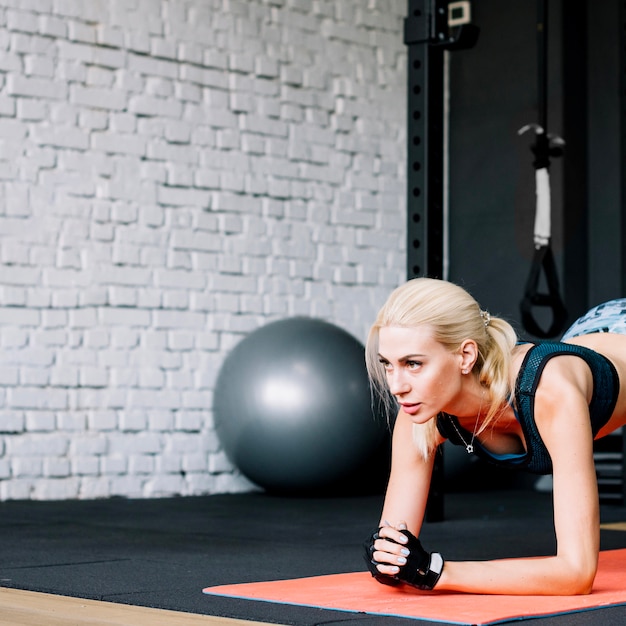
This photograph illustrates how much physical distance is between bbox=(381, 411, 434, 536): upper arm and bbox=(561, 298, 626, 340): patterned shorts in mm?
502

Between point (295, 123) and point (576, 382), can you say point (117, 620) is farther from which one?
point (295, 123)

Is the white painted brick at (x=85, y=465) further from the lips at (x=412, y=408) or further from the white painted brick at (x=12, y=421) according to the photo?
the lips at (x=412, y=408)

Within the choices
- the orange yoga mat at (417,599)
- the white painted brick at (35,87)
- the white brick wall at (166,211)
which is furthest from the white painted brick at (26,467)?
the orange yoga mat at (417,599)

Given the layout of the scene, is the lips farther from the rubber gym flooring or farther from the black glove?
the rubber gym flooring

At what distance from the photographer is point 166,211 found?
497 centimetres

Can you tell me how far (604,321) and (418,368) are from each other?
700mm

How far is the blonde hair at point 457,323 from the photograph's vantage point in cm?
194

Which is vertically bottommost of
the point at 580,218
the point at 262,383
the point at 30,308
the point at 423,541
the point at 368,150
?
the point at 423,541

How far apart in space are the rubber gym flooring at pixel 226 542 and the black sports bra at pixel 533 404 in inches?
12.2

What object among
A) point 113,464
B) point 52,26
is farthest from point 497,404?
point 52,26

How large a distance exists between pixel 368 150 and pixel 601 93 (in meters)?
1.17

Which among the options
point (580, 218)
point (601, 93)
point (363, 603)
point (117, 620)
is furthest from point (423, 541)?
point (601, 93)

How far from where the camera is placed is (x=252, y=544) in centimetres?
319

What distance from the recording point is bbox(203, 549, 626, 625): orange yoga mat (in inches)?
72.8
